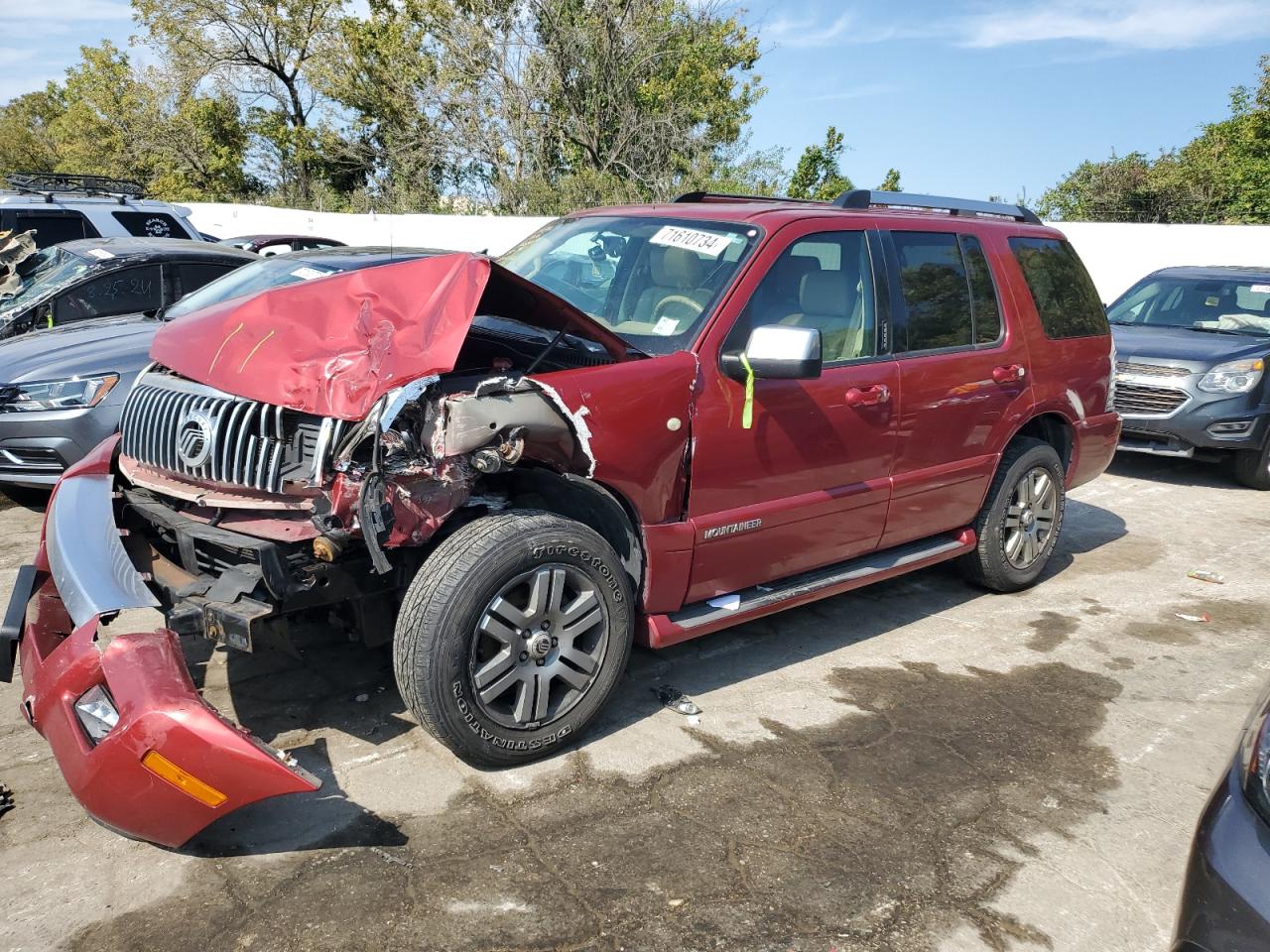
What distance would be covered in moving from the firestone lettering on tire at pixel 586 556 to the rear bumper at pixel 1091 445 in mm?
3332

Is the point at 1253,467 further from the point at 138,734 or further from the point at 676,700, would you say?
the point at 138,734

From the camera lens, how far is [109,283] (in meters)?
7.62

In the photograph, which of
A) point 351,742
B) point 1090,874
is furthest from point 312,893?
point 1090,874

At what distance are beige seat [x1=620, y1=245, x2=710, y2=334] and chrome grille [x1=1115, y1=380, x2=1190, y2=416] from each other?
5825 mm

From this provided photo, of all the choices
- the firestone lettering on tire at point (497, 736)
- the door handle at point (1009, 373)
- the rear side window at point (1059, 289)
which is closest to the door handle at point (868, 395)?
the door handle at point (1009, 373)

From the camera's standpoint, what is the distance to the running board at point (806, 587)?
3.79 m

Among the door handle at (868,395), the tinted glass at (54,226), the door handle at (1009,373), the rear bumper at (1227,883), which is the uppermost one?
the tinted glass at (54,226)

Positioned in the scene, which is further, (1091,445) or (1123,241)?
(1123,241)

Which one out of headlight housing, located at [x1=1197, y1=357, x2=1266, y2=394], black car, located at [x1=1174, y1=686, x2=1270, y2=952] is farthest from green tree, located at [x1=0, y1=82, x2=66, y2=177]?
black car, located at [x1=1174, y1=686, x2=1270, y2=952]

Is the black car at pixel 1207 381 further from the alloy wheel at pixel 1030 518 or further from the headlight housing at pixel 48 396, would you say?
the headlight housing at pixel 48 396

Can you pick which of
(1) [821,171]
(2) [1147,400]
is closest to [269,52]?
(1) [821,171]

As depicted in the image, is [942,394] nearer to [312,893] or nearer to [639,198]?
[312,893]

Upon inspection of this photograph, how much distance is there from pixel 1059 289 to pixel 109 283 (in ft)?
22.0

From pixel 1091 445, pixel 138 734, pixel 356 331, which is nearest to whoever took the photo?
pixel 138 734
